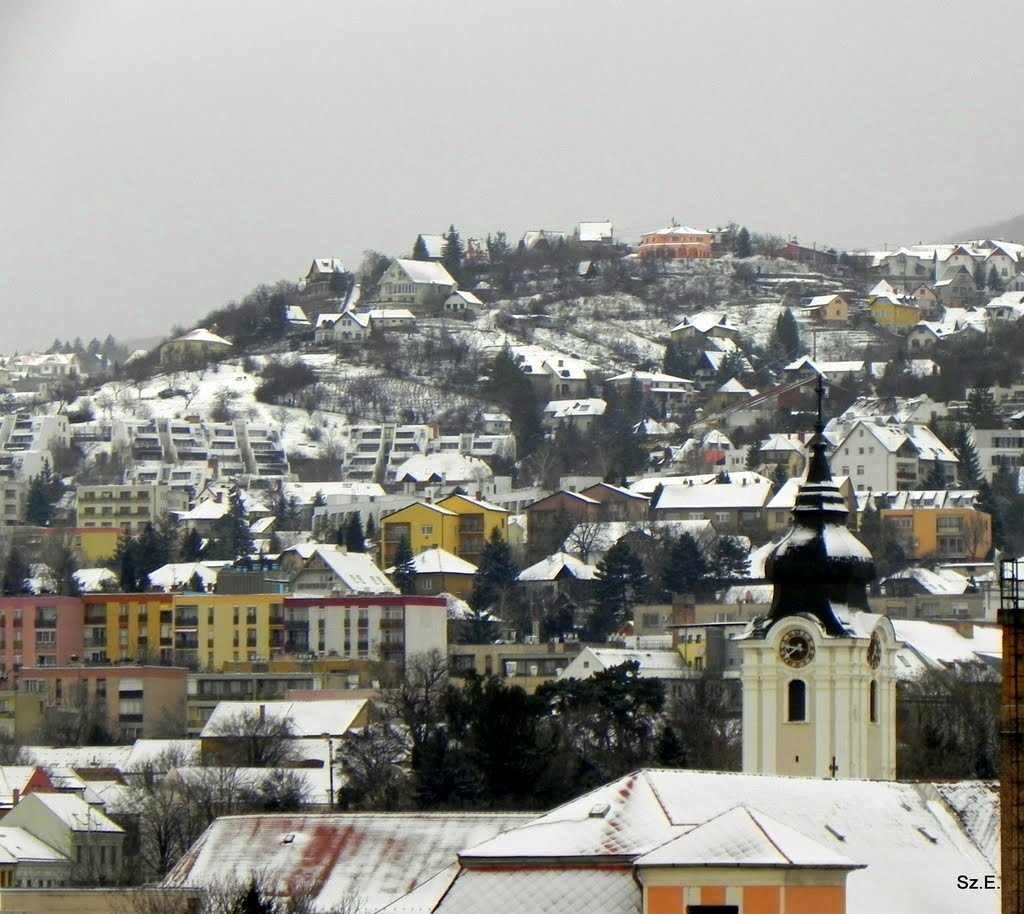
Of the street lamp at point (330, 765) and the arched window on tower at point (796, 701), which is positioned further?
the street lamp at point (330, 765)

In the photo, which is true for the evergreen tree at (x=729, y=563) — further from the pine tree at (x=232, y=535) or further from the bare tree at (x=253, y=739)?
the bare tree at (x=253, y=739)

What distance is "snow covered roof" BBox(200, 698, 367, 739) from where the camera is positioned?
11781 centimetres

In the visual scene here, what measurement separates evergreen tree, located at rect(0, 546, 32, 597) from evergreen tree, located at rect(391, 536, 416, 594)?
13855mm

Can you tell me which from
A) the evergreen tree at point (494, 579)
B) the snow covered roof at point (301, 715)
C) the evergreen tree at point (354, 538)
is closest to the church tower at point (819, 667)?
the snow covered roof at point (301, 715)

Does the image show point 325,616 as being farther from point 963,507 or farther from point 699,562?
point 963,507

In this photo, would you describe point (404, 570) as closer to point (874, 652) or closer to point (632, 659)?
point (632, 659)

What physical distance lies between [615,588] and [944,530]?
20.8 m

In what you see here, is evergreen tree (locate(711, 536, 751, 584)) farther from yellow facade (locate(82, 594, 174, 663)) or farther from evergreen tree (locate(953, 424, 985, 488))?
evergreen tree (locate(953, 424, 985, 488))

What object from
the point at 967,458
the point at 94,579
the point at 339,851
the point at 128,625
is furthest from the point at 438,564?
the point at 339,851

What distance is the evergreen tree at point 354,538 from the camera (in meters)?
172

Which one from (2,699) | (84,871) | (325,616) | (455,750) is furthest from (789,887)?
(325,616)

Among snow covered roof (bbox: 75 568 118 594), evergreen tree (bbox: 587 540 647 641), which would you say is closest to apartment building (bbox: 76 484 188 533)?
snow covered roof (bbox: 75 568 118 594)

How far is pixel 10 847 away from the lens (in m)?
93.0

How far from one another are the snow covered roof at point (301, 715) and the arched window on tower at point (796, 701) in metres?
47.6
